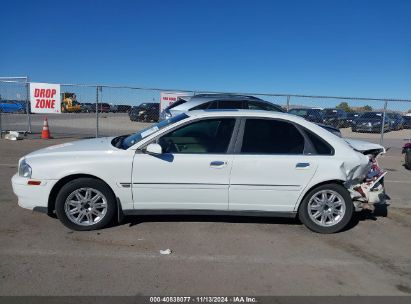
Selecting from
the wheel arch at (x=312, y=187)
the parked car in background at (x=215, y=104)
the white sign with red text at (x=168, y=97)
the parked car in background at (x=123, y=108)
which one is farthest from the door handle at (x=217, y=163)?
the parked car in background at (x=123, y=108)

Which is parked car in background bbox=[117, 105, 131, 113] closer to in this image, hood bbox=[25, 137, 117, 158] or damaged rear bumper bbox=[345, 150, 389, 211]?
hood bbox=[25, 137, 117, 158]

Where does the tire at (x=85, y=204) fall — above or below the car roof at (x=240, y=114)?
below

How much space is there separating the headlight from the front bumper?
0.05 meters

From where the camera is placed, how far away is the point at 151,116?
63.4 feet

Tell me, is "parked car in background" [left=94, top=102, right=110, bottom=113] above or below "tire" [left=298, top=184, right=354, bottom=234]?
above

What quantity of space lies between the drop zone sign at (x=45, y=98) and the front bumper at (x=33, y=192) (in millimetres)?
9966

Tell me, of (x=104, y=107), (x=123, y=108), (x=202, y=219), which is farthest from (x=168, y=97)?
(x=202, y=219)

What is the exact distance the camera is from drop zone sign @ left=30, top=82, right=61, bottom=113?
14.0m

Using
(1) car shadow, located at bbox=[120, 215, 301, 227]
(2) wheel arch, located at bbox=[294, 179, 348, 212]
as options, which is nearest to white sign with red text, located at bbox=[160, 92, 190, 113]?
(1) car shadow, located at bbox=[120, 215, 301, 227]

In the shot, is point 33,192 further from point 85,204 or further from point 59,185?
point 85,204

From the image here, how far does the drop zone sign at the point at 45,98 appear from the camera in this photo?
14047mm

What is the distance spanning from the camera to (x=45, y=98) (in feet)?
46.5

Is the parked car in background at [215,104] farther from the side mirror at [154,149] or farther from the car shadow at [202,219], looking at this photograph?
the side mirror at [154,149]

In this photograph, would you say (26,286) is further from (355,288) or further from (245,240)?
(355,288)
